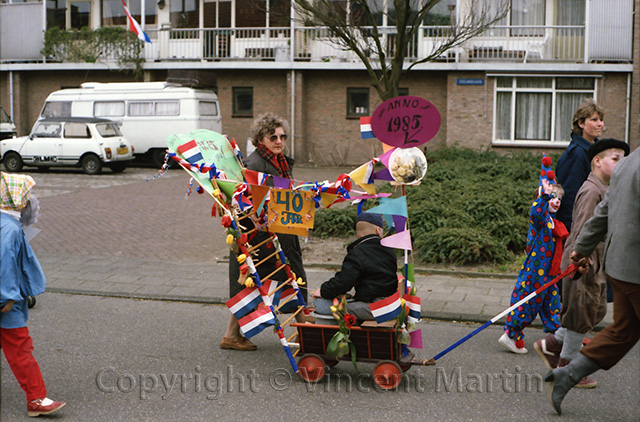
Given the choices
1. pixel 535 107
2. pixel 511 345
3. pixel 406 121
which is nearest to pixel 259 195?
pixel 406 121

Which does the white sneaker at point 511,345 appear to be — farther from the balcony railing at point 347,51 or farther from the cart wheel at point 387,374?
the balcony railing at point 347,51

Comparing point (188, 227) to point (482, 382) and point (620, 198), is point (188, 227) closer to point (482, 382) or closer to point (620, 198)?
point (482, 382)

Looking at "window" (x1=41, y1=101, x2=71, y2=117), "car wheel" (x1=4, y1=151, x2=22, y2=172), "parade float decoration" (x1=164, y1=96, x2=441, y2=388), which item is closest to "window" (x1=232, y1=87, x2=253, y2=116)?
"window" (x1=41, y1=101, x2=71, y2=117)

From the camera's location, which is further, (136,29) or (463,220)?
(136,29)

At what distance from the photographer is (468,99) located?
2528cm

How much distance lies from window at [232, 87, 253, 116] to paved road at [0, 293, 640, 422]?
860 inches

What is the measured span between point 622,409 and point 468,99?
21388 millimetres

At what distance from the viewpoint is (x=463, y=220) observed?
10.1 metres

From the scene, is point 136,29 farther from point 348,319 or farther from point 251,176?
point 348,319

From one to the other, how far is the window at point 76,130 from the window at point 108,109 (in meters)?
2.74

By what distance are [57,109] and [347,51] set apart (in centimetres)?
1003

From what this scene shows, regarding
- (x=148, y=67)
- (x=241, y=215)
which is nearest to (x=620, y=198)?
(x=241, y=215)

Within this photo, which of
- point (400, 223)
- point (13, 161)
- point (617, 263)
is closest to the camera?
point (617, 263)

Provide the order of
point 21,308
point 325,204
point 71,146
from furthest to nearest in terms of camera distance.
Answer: point 71,146, point 325,204, point 21,308
